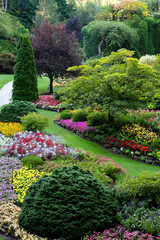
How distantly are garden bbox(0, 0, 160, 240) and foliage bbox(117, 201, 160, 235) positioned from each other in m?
0.02

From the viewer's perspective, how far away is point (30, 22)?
48312 mm

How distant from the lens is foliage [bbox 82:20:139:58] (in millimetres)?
26875

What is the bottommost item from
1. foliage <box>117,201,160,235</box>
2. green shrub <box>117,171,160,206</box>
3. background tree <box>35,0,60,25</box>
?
foliage <box>117,201,160,235</box>

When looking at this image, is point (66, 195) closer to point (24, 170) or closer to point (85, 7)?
point (24, 170)

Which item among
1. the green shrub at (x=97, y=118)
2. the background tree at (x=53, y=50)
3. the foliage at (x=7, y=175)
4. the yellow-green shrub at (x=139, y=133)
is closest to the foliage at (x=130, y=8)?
the background tree at (x=53, y=50)

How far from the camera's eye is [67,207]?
13.9 feet

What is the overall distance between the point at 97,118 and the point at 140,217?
22.3 ft

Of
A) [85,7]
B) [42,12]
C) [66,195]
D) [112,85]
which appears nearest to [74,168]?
[66,195]

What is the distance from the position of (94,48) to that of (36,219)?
2743cm

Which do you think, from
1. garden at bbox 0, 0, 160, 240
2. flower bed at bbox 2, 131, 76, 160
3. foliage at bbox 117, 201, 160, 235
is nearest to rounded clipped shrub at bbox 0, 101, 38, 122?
garden at bbox 0, 0, 160, 240

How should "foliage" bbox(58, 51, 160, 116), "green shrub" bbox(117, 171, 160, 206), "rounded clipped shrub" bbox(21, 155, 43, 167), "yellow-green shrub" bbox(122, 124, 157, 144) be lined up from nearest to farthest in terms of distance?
1. "green shrub" bbox(117, 171, 160, 206)
2. "rounded clipped shrub" bbox(21, 155, 43, 167)
3. "foliage" bbox(58, 51, 160, 116)
4. "yellow-green shrub" bbox(122, 124, 157, 144)

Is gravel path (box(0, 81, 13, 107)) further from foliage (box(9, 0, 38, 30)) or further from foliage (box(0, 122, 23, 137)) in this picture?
foliage (box(9, 0, 38, 30))

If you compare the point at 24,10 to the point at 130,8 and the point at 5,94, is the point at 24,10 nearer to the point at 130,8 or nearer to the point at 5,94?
the point at 130,8

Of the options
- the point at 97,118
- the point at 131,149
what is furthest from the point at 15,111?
the point at 131,149
